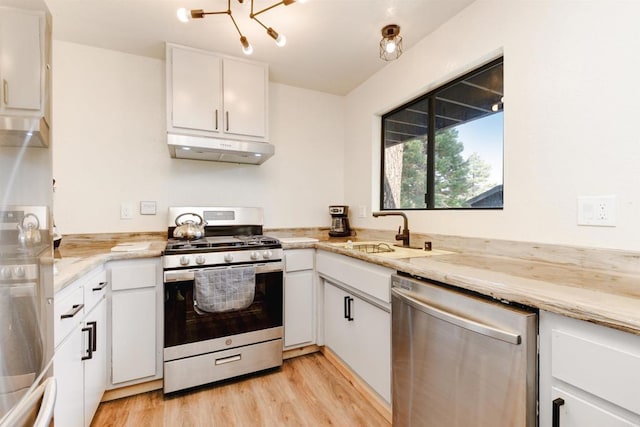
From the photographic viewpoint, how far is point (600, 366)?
0.68m

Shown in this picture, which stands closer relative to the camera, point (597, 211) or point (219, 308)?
point (597, 211)

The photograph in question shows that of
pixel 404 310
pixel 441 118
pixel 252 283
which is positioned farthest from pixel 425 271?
pixel 441 118

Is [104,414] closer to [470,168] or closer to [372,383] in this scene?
[372,383]

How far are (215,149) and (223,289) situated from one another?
961 millimetres

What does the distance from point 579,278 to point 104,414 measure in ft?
7.69

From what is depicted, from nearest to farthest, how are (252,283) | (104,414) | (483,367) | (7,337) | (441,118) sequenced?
(7,337) < (483,367) < (104,414) < (252,283) < (441,118)

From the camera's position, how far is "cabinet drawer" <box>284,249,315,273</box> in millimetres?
2135

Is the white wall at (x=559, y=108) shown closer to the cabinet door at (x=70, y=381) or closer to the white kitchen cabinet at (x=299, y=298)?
the white kitchen cabinet at (x=299, y=298)

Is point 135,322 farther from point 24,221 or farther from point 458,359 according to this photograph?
point 458,359

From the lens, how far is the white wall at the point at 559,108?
1.06 meters

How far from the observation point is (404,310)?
1.27 meters

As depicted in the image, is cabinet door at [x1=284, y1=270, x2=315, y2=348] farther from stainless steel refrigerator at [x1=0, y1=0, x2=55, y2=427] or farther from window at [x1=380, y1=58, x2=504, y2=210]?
stainless steel refrigerator at [x1=0, y1=0, x2=55, y2=427]

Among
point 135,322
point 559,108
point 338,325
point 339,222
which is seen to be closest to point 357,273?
point 338,325

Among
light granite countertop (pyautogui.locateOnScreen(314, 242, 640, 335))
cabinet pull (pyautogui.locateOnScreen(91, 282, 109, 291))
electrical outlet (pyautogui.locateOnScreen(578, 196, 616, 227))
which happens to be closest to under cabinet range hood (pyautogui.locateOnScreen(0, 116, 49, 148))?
cabinet pull (pyautogui.locateOnScreen(91, 282, 109, 291))
